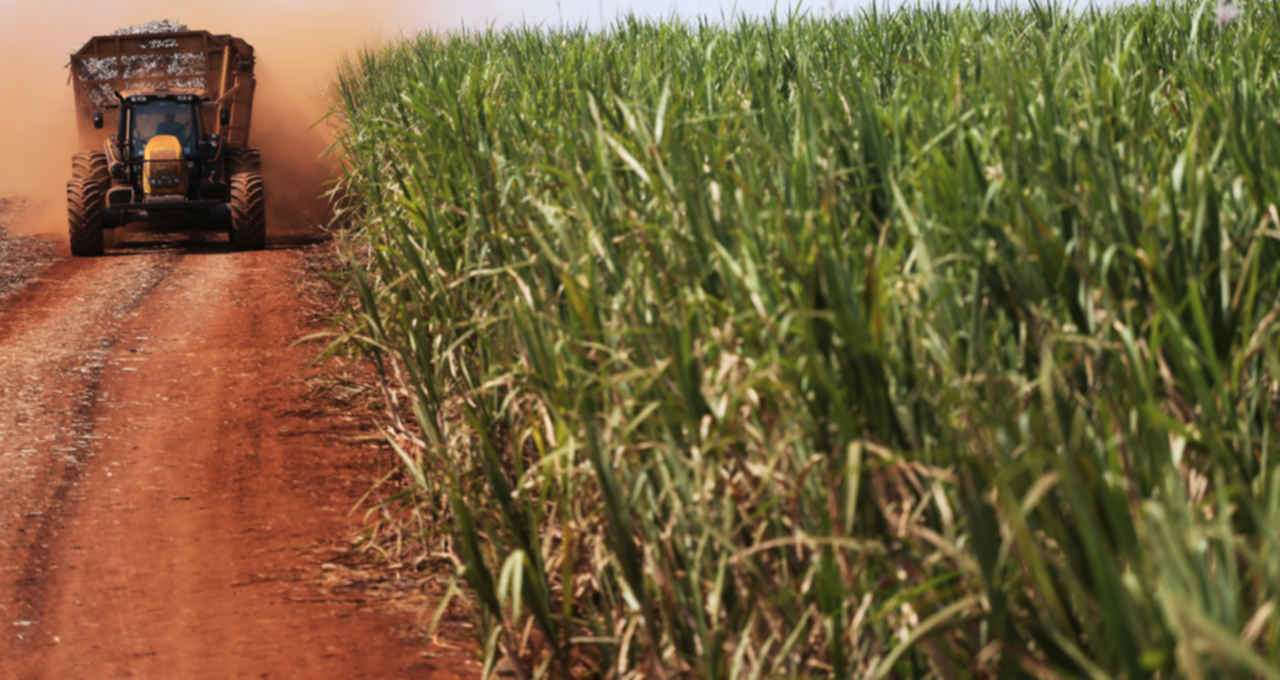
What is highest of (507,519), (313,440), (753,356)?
(753,356)

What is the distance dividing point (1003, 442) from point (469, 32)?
11.7m

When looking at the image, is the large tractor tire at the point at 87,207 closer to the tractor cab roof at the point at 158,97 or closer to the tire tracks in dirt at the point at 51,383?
the tire tracks in dirt at the point at 51,383

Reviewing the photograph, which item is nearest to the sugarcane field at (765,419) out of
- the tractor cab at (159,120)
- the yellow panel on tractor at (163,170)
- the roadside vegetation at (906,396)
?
the roadside vegetation at (906,396)

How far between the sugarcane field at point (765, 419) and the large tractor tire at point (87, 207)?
6782 millimetres

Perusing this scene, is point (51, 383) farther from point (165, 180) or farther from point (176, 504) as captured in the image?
point (165, 180)

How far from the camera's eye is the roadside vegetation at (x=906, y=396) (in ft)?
8.13

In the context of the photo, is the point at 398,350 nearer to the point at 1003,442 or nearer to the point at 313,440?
the point at 313,440

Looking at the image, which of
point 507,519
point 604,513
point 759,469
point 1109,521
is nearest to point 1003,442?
point 1109,521

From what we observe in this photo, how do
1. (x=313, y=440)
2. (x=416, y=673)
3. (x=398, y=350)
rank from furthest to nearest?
(x=313, y=440), (x=398, y=350), (x=416, y=673)

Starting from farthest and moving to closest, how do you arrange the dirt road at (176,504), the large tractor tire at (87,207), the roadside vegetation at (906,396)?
A: 1. the large tractor tire at (87,207)
2. the dirt road at (176,504)
3. the roadside vegetation at (906,396)

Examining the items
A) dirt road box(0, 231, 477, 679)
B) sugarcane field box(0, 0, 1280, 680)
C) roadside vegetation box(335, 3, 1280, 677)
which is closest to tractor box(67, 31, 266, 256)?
dirt road box(0, 231, 477, 679)

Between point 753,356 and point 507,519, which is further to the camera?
point 507,519

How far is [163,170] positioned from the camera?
46.8ft

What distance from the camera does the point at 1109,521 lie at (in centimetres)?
248
